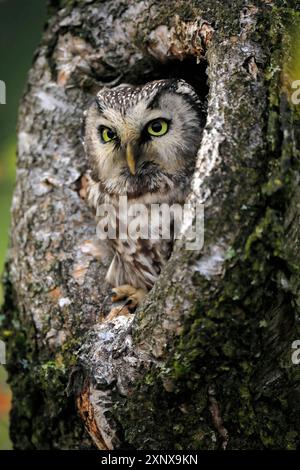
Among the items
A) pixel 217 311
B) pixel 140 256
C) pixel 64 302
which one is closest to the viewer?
pixel 217 311

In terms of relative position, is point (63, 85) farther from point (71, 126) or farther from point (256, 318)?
point (256, 318)

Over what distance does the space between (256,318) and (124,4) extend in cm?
174

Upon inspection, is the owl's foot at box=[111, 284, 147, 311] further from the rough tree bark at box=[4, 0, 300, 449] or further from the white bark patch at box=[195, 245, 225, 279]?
the white bark patch at box=[195, 245, 225, 279]

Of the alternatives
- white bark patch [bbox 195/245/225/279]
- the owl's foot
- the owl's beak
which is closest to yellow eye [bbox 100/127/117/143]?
the owl's beak

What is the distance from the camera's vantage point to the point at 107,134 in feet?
9.73

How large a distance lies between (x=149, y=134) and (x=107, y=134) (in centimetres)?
24

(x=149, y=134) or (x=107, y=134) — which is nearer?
(x=149, y=134)

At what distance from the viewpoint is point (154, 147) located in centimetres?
284

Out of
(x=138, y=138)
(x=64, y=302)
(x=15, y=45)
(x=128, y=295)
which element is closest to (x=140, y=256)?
(x=128, y=295)

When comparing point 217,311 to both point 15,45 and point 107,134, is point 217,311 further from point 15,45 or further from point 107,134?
point 15,45

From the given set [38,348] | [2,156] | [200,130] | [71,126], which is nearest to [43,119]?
[71,126]

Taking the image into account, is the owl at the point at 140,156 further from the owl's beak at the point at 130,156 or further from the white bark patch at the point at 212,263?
the white bark patch at the point at 212,263

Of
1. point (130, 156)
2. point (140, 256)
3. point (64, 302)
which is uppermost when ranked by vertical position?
point (130, 156)

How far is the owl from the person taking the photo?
2.80 metres
